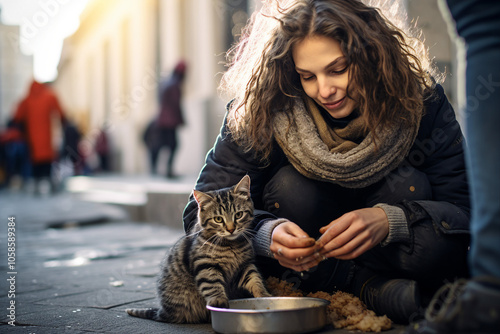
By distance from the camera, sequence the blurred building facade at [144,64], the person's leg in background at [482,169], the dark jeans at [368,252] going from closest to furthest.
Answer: the person's leg in background at [482,169] → the dark jeans at [368,252] → the blurred building facade at [144,64]

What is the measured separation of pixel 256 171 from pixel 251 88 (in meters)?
0.41

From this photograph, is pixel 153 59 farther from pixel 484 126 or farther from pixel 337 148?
pixel 484 126

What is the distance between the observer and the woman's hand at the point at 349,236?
190 cm

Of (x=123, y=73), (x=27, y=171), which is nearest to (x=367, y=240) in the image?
(x=27, y=171)

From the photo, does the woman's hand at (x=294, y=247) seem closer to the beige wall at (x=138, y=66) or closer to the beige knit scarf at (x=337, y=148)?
the beige knit scarf at (x=337, y=148)

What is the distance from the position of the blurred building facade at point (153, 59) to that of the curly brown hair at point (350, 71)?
85.6 inches

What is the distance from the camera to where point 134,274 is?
3607mm

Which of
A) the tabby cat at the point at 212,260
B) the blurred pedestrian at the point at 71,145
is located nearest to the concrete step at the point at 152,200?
the tabby cat at the point at 212,260

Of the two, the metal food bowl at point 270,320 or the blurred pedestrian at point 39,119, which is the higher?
the blurred pedestrian at point 39,119

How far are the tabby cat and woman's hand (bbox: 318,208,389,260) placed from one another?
477 millimetres

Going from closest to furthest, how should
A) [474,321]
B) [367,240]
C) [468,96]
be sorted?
[474,321]
[468,96]
[367,240]

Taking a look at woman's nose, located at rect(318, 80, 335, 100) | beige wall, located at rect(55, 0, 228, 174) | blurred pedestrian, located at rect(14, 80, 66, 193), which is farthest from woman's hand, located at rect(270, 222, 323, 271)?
blurred pedestrian, located at rect(14, 80, 66, 193)

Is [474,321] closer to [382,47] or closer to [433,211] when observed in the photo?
[433,211]

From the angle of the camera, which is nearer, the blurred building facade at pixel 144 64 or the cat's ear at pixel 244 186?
the cat's ear at pixel 244 186
